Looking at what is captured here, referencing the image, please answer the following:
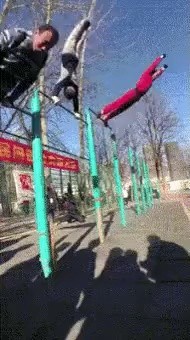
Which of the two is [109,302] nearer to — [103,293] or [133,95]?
[103,293]

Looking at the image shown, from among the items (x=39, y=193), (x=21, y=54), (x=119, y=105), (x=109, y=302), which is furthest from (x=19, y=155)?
(x=109, y=302)

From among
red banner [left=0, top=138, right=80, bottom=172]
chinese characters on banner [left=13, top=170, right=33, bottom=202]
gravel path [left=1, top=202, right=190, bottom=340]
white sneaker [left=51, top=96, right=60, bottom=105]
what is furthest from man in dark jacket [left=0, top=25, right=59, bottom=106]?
chinese characters on banner [left=13, top=170, right=33, bottom=202]

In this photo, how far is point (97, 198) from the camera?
641 cm

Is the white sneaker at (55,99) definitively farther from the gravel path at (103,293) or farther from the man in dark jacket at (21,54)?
the gravel path at (103,293)

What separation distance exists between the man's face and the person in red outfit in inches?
171

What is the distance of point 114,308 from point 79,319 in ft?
1.17

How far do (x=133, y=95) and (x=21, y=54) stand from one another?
504cm

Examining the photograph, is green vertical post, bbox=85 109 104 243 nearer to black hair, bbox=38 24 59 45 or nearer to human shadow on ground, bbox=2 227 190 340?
human shadow on ground, bbox=2 227 190 340

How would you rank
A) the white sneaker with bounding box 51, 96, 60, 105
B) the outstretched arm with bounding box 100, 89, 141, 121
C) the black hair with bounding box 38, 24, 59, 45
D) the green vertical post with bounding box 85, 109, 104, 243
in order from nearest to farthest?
1. the black hair with bounding box 38, 24, 59, 45
2. the white sneaker with bounding box 51, 96, 60, 105
3. the green vertical post with bounding box 85, 109, 104, 243
4. the outstretched arm with bounding box 100, 89, 141, 121

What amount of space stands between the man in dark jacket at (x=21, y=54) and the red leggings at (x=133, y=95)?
4280mm

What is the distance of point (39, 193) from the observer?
14.1 feet

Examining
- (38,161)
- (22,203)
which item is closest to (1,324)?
(38,161)

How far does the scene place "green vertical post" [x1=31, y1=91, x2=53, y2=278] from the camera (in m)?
4.19

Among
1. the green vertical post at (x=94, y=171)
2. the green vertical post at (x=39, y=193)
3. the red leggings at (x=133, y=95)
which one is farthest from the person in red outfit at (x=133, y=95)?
the green vertical post at (x=39, y=193)
